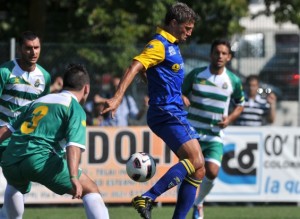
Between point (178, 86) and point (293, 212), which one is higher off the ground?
point (178, 86)

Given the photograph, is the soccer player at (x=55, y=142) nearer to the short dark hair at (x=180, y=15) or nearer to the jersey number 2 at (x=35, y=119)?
the jersey number 2 at (x=35, y=119)

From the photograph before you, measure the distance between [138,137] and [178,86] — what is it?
5385 millimetres

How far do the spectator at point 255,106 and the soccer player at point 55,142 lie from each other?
7984 millimetres

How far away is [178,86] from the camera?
33.1 ft

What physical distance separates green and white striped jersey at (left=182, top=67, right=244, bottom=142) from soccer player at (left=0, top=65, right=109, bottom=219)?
12.4 ft

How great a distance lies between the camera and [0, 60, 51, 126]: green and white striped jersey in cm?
1095

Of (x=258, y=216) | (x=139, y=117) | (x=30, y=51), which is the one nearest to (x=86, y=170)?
(x=139, y=117)

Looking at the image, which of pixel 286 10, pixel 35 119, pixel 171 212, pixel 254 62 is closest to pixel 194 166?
pixel 35 119

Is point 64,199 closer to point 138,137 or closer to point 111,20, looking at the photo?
point 138,137

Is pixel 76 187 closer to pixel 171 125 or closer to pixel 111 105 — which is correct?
pixel 111 105

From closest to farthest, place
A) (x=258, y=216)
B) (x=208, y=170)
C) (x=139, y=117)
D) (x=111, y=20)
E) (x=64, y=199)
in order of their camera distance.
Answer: (x=208, y=170)
(x=258, y=216)
(x=64, y=199)
(x=139, y=117)
(x=111, y=20)

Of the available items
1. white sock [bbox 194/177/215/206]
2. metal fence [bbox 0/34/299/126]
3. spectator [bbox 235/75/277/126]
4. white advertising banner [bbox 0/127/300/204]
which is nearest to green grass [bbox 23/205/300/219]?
white advertising banner [bbox 0/127/300/204]

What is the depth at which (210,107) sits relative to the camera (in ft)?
40.9

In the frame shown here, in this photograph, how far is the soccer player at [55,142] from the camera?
8.49 meters
